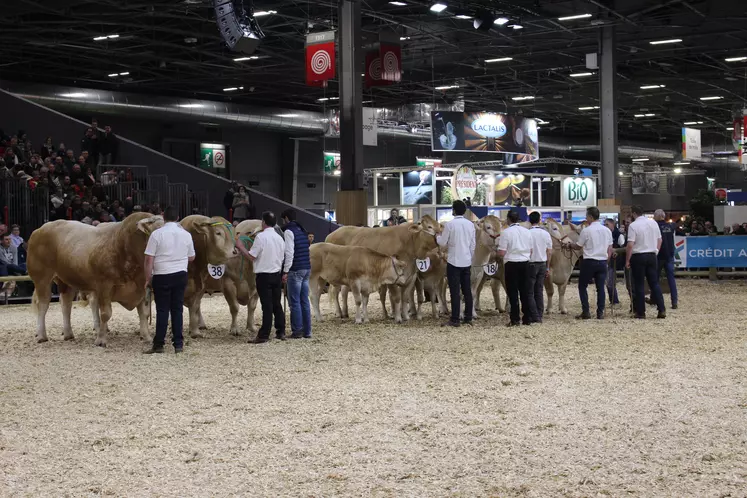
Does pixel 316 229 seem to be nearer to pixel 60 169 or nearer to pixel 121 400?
pixel 60 169

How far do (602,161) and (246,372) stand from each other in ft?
67.0

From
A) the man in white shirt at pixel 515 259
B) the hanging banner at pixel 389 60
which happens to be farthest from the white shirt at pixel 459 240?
the hanging banner at pixel 389 60

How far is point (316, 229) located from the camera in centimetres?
2642

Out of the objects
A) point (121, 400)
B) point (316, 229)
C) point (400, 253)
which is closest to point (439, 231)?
point (400, 253)

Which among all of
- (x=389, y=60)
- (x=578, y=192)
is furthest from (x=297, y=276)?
(x=578, y=192)

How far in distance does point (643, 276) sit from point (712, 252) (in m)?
10.9

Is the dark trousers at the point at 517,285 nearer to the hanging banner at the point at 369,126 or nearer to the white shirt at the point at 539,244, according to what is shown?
the white shirt at the point at 539,244

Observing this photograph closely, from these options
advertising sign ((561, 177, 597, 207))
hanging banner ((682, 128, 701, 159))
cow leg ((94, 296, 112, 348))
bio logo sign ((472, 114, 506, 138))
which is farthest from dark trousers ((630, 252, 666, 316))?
hanging banner ((682, 128, 701, 159))

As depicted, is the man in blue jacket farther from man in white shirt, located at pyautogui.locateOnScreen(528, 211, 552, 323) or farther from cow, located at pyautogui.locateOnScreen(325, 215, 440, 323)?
man in white shirt, located at pyautogui.locateOnScreen(528, 211, 552, 323)

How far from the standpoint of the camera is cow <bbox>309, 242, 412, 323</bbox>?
14461 millimetres

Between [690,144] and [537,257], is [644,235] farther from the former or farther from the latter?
[690,144]

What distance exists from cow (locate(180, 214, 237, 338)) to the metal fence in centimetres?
1119

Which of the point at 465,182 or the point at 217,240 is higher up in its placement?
the point at 465,182

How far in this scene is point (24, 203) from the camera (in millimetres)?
22688
